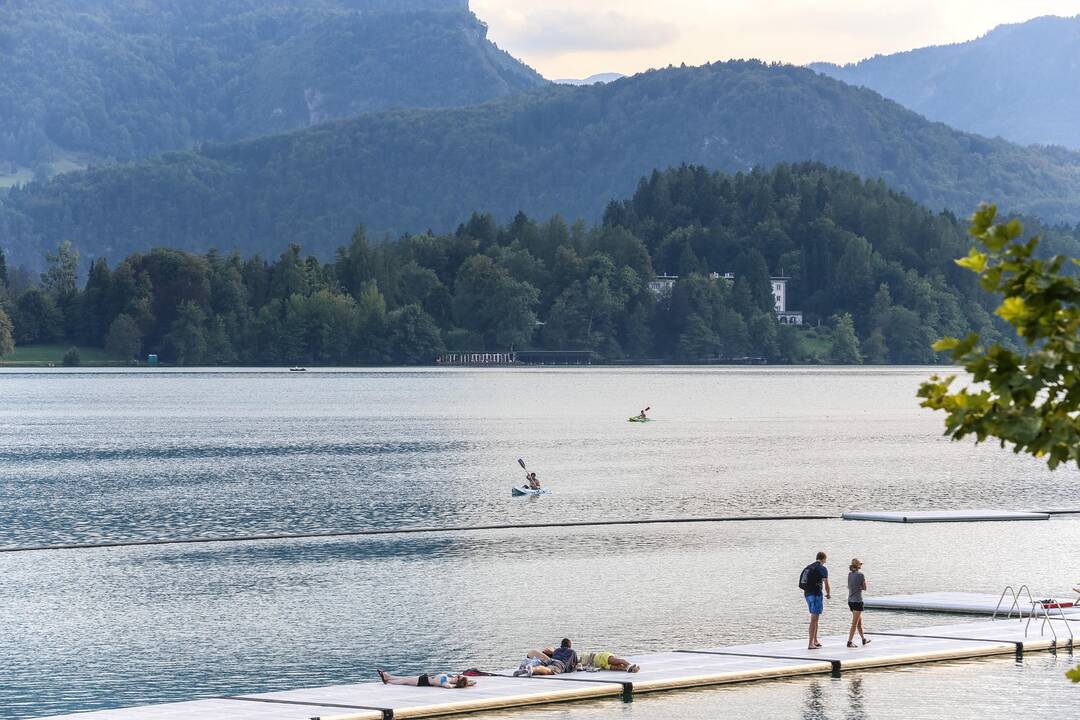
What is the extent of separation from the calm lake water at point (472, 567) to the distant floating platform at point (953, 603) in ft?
4.28

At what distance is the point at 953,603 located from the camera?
52906 mm

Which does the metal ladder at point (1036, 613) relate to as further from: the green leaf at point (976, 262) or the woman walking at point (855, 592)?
the green leaf at point (976, 262)

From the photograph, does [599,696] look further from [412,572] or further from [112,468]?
[112,468]

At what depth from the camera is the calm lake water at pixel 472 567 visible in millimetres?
41344

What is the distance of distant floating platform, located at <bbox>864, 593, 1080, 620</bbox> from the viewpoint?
5106cm

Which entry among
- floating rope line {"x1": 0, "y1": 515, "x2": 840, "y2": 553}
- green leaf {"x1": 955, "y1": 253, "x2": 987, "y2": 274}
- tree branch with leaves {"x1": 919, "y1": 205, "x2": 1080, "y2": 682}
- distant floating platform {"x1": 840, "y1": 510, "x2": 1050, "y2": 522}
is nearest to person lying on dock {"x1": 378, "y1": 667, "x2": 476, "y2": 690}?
tree branch with leaves {"x1": 919, "y1": 205, "x2": 1080, "y2": 682}

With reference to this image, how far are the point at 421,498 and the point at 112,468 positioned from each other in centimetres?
3772

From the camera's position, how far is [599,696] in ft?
122

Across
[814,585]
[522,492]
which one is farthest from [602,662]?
[522,492]

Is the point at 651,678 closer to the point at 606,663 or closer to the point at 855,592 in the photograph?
the point at 606,663

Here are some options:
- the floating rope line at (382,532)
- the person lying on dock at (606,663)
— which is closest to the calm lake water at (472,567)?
the floating rope line at (382,532)

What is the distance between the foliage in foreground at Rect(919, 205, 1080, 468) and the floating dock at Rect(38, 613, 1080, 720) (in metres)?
23.8

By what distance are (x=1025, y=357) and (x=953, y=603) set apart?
43409 mm

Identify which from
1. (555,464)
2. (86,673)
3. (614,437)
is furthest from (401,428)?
(86,673)
